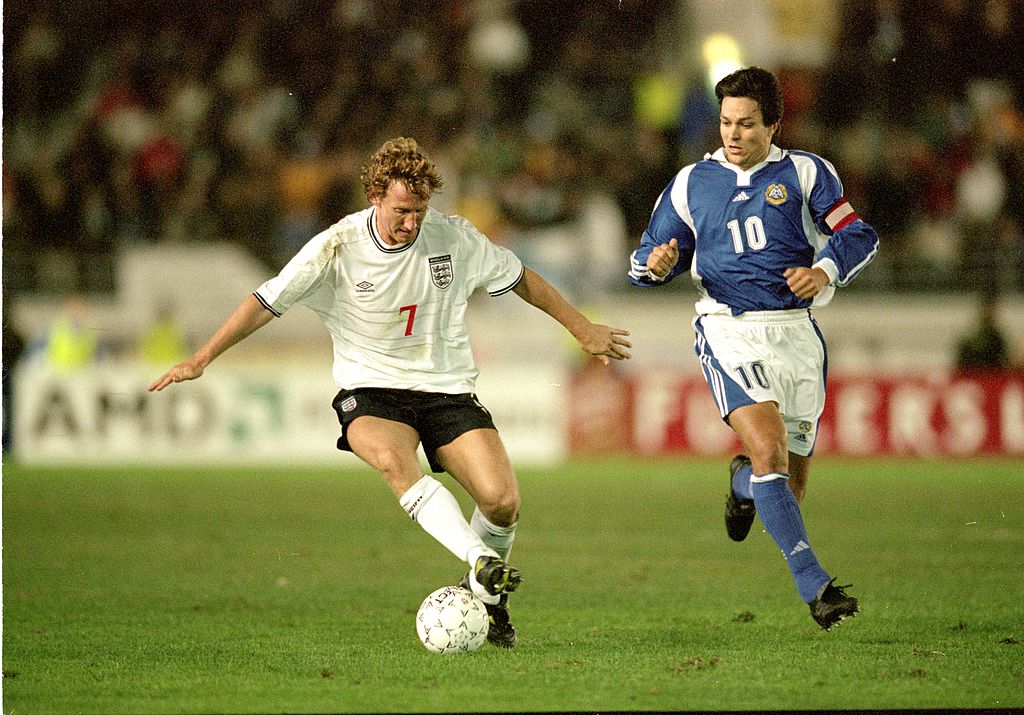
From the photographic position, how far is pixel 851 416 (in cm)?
1470

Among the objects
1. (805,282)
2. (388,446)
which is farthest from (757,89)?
(388,446)

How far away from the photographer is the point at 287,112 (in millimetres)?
18656

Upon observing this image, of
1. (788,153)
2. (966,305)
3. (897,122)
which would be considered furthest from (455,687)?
(897,122)

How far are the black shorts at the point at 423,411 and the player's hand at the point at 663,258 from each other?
2.98 feet

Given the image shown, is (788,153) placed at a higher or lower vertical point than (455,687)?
higher

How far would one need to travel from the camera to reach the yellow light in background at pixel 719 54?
1714 cm

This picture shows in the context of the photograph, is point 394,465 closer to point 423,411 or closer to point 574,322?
point 423,411

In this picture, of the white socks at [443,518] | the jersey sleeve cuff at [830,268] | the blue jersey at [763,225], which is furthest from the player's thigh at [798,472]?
the white socks at [443,518]

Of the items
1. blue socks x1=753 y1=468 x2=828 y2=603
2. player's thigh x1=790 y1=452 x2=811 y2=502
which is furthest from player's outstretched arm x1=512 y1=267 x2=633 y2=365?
player's thigh x1=790 y1=452 x2=811 y2=502

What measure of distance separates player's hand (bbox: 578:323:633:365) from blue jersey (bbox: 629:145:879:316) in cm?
37

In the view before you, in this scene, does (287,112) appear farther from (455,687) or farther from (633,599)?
(455,687)

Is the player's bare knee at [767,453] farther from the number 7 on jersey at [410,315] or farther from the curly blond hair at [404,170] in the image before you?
the curly blond hair at [404,170]

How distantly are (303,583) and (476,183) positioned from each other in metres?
11.1

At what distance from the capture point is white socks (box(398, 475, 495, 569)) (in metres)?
5.05
